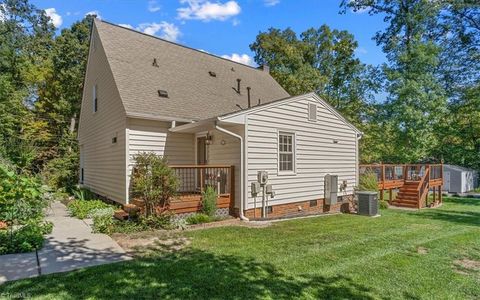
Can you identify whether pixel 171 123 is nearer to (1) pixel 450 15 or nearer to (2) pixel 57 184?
(2) pixel 57 184

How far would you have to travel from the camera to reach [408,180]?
1469 cm

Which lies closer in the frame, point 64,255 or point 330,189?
point 64,255

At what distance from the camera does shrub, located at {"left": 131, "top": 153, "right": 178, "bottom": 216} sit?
719cm

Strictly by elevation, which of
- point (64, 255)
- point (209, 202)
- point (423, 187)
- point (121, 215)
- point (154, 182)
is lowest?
point (64, 255)

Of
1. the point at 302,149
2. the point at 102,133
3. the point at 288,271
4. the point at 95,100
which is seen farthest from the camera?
the point at 95,100

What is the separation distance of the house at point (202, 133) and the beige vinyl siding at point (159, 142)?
3cm

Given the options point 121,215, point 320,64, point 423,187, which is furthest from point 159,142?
point 320,64

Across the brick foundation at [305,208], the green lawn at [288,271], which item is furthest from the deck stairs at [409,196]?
the green lawn at [288,271]

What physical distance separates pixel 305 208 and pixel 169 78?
6.72 meters

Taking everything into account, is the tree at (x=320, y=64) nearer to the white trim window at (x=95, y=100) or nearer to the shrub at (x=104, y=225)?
the white trim window at (x=95, y=100)

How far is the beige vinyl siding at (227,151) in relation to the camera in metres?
8.57

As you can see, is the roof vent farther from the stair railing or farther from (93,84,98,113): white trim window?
the stair railing

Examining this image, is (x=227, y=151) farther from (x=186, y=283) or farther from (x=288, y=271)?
(x=186, y=283)

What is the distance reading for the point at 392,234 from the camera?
702cm
